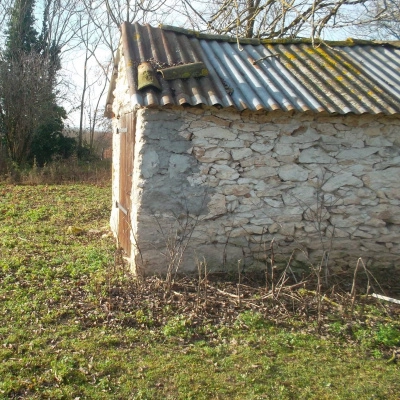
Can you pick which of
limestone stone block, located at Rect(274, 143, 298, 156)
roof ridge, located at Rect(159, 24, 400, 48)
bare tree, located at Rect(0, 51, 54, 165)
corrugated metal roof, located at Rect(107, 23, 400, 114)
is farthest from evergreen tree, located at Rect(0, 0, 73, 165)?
limestone stone block, located at Rect(274, 143, 298, 156)

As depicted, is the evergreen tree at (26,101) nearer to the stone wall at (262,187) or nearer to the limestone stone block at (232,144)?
the stone wall at (262,187)

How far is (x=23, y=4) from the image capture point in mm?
17656

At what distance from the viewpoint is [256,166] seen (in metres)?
5.29

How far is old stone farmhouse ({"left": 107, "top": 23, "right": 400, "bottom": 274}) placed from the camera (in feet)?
16.6

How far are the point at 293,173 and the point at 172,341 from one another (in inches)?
103

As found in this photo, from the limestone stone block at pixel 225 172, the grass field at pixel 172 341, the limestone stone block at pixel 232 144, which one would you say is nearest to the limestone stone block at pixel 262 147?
the limestone stone block at pixel 232 144

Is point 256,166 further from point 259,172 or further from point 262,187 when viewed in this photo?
point 262,187

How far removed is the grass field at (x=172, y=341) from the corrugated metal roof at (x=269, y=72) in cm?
225

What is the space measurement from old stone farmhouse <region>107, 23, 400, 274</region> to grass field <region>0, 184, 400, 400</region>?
0.72 metres

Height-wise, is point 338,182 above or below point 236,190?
above

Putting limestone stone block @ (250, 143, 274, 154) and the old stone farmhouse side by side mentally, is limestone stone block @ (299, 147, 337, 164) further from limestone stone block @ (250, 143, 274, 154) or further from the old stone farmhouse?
limestone stone block @ (250, 143, 274, 154)

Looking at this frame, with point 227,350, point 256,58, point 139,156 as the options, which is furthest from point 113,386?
point 256,58

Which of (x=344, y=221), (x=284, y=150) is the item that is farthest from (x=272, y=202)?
(x=344, y=221)

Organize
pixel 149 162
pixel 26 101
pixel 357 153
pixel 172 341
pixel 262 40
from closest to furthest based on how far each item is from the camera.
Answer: pixel 172 341 < pixel 149 162 < pixel 357 153 < pixel 262 40 < pixel 26 101
